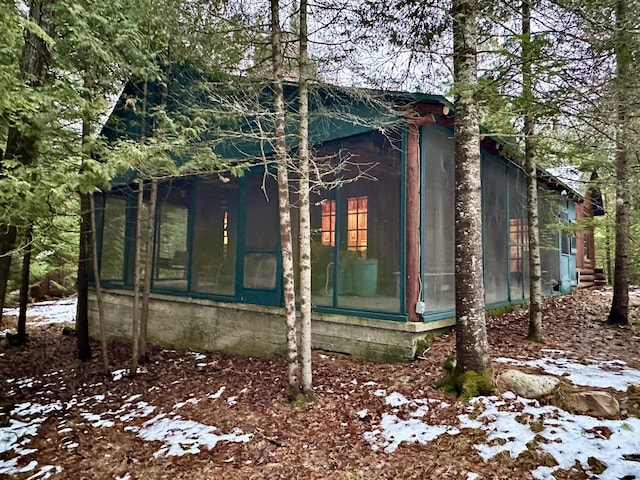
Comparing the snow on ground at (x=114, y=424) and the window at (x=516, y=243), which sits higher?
the window at (x=516, y=243)

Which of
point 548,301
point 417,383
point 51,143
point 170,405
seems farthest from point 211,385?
point 548,301

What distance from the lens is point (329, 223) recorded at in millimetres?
6406

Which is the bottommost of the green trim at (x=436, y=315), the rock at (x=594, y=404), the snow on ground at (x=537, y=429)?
the snow on ground at (x=537, y=429)

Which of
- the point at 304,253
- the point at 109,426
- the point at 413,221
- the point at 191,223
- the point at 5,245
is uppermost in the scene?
the point at 191,223

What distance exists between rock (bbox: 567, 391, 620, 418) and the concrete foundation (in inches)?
77.4

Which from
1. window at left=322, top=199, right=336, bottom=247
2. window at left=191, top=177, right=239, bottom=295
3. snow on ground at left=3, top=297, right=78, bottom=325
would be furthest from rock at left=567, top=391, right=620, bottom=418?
snow on ground at left=3, top=297, right=78, bottom=325

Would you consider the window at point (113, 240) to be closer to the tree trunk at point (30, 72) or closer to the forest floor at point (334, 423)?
the forest floor at point (334, 423)

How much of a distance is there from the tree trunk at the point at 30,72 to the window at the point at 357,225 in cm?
424

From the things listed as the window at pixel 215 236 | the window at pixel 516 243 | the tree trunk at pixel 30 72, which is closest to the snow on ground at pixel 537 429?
the window at pixel 516 243

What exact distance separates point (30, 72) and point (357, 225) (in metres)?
4.87

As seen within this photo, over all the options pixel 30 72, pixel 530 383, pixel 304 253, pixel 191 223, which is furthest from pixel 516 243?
pixel 30 72

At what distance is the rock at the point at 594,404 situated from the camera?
332 cm

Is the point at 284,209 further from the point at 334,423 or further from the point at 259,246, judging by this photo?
the point at 259,246

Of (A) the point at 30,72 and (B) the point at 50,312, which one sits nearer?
(A) the point at 30,72
